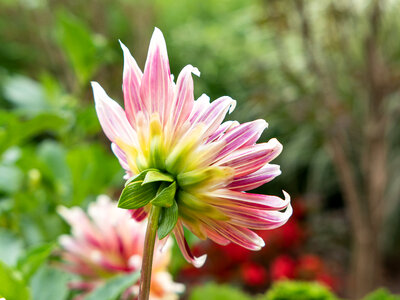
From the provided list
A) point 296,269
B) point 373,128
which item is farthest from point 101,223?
point 296,269

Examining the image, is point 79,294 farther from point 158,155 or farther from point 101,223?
point 158,155

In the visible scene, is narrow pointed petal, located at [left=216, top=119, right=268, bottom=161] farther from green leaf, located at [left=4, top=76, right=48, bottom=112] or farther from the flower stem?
green leaf, located at [left=4, top=76, right=48, bottom=112]

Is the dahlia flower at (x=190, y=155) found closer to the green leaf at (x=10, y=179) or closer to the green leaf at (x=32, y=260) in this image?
the green leaf at (x=32, y=260)

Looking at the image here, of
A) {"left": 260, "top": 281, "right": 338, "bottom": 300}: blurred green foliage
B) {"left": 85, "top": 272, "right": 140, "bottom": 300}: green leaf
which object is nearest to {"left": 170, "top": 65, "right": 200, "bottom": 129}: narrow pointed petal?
{"left": 85, "top": 272, "right": 140, "bottom": 300}: green leaf

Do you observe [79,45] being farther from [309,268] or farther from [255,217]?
[309,268]

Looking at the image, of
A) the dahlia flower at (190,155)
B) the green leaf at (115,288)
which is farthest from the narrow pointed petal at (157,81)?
the green leaf at (115,288)
